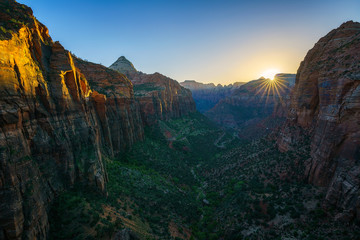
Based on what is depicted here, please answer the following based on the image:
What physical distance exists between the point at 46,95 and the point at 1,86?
597 centimetres

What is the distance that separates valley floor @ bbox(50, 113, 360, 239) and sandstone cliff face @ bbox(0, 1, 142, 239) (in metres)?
2.92

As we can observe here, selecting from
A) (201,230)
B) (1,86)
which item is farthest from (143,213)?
(1,86)

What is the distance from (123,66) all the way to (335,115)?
111 m

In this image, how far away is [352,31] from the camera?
29.8m

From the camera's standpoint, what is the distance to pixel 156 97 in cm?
7631

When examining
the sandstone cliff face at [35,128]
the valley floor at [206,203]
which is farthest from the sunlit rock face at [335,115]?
the sandstone cliff face at [35,128]

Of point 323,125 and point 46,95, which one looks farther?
point 323,125

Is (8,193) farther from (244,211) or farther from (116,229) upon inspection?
(244,211)

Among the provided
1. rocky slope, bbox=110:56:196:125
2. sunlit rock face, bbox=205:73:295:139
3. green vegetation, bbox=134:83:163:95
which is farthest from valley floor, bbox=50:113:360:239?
sunlit rock face, bbox=205:73:295:139

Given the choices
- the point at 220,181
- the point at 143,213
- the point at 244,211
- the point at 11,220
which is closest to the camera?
the point at 11,220

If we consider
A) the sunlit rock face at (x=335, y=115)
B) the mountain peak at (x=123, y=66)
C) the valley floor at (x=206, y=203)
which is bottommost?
the valley floor at (x=206, y=203)

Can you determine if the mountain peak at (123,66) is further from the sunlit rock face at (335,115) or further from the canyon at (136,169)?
the sunlit rock face at (335,115)

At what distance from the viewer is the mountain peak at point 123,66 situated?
104m

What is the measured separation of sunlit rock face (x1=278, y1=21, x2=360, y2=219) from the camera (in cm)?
1981
